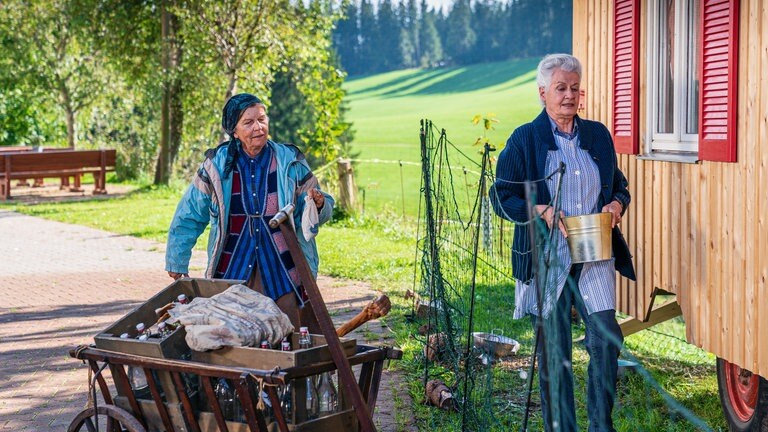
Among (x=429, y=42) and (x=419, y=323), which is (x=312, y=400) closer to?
(x=419, y=323)

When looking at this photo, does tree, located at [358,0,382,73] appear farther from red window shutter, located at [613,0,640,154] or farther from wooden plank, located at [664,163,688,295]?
wooden plank, located at [664,163,688,295]

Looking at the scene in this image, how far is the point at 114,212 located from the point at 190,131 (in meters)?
7.07

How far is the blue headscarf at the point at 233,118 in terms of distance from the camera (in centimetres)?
577

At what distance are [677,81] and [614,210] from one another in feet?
7.47

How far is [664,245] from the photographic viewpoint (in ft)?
24.0

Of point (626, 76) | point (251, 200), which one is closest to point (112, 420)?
point (251, 200)

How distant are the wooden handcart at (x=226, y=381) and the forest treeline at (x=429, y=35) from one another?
9413 centimetres

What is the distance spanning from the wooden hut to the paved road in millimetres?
1881

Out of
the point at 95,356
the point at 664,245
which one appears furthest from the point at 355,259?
the point at 95,356

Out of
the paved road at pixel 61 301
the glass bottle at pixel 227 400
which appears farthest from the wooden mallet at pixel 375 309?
the paved road at pixel 61 301

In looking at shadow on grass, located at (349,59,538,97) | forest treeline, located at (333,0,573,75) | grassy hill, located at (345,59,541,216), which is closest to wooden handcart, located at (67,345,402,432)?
grassy hill, located at (345,59,541,216)

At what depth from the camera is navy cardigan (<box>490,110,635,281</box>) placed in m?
5.32

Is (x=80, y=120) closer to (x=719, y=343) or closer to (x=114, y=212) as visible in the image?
(x=114, y=212)

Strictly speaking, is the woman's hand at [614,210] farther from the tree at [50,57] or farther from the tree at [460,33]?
Result: the tree at [460,33]
